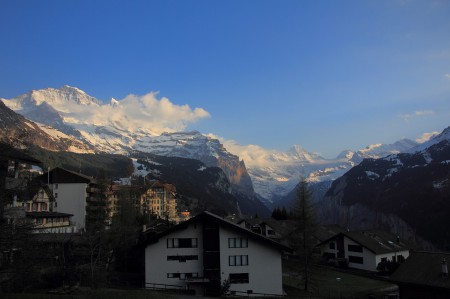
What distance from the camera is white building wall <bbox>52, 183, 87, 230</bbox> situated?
336 feet

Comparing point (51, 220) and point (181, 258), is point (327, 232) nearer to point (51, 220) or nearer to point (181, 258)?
point (181, 258)

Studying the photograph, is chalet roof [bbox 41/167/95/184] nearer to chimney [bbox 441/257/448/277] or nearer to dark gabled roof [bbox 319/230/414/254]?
dark gabled roof [bbox 319/230/414/254]

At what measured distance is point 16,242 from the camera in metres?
28.4

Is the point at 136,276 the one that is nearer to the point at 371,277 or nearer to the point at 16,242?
the point at 16,242

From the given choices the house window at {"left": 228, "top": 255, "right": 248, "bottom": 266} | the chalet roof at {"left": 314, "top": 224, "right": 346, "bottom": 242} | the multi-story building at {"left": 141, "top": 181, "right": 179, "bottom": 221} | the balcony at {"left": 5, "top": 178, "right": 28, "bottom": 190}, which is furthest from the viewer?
the multi-story building at {"left": 141, "top": 181, "right": 179, "bottom": 221}

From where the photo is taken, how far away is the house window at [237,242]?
5207cm

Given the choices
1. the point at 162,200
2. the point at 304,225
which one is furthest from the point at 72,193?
the point at 162,200

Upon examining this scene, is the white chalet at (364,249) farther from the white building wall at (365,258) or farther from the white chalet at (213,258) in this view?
the white chalet at (213,258)

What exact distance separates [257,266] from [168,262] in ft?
34.6

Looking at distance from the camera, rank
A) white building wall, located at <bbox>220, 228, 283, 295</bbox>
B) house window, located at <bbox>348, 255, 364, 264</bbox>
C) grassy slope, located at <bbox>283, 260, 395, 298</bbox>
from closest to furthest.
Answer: white building wall, located at <bbox>220, 228, 283, 295</bbox> → grassy slope, located at <bbox>283, 260, 395, 298</bbox> → house window, located at <bbox>348, 255, 364, 264</bbox>

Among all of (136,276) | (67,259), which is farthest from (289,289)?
(67,259)

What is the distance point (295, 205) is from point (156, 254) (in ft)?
68.4

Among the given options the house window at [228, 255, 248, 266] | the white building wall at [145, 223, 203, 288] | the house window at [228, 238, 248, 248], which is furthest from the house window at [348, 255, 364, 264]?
the white building wall at [145, 223, 203, 288]

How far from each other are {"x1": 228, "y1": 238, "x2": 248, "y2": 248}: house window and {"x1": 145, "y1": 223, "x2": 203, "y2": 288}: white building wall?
11.6 feet
